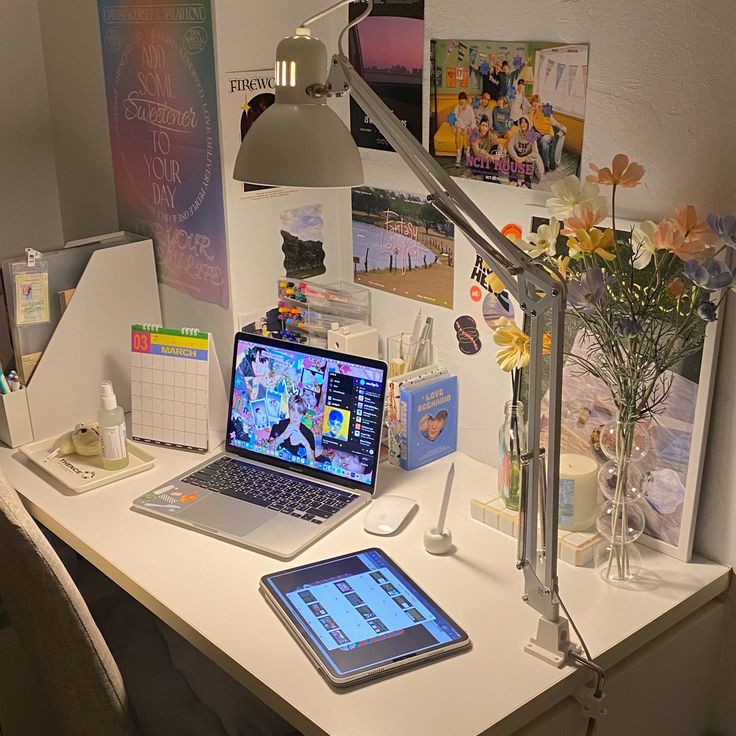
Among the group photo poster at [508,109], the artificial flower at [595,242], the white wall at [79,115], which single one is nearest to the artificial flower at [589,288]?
the artificial flower at [595,242]

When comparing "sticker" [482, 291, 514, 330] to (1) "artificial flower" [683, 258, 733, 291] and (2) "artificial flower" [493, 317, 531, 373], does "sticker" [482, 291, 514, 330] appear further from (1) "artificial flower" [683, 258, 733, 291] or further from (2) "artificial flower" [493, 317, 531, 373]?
(1) "artificial flower" [683, 258, 733, 291]

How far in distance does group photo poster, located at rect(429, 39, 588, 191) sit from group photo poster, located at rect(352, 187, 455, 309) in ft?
0.45

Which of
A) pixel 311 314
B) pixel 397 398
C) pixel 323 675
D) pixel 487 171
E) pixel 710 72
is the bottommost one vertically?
pixel 323 675

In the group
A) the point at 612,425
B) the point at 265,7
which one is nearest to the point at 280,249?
the point at 265,7

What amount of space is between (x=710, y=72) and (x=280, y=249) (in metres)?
0.96

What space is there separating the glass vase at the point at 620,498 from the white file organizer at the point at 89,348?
3.58ft

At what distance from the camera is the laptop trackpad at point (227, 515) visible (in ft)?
5.06

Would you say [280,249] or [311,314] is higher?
[280,249]

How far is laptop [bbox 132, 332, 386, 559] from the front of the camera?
1.57m

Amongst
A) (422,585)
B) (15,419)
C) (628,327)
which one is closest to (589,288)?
(628,327)

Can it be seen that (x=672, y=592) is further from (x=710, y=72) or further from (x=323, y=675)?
(x=710, y=72)

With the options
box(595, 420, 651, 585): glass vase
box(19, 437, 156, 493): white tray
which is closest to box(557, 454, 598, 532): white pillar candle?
box(595, 420, 651, 585): glass vase

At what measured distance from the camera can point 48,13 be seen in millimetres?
2188

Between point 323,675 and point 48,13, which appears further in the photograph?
point 48,13
